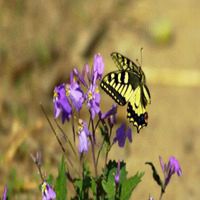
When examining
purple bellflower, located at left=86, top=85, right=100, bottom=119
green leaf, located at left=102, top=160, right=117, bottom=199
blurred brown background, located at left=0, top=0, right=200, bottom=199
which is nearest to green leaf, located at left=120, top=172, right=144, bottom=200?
green leaf, located at left=102, top=160, right=117, bottom=199

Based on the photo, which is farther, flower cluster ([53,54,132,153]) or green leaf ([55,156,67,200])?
green leaf ([55,156,67,200])

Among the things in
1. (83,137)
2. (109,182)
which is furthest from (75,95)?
(109,182)

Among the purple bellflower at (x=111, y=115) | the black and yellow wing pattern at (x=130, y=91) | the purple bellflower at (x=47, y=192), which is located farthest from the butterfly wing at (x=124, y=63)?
the purple bellflower at (x=47, y=192)

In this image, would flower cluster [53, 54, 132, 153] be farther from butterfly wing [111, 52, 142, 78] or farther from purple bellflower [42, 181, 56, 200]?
purple bellflower [42, 181, 56, 200]

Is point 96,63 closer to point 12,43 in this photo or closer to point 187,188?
point 187,188

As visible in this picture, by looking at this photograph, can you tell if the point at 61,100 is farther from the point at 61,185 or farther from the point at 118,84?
the point at 61,185

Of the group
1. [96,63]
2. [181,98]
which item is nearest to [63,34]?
[181,98]
